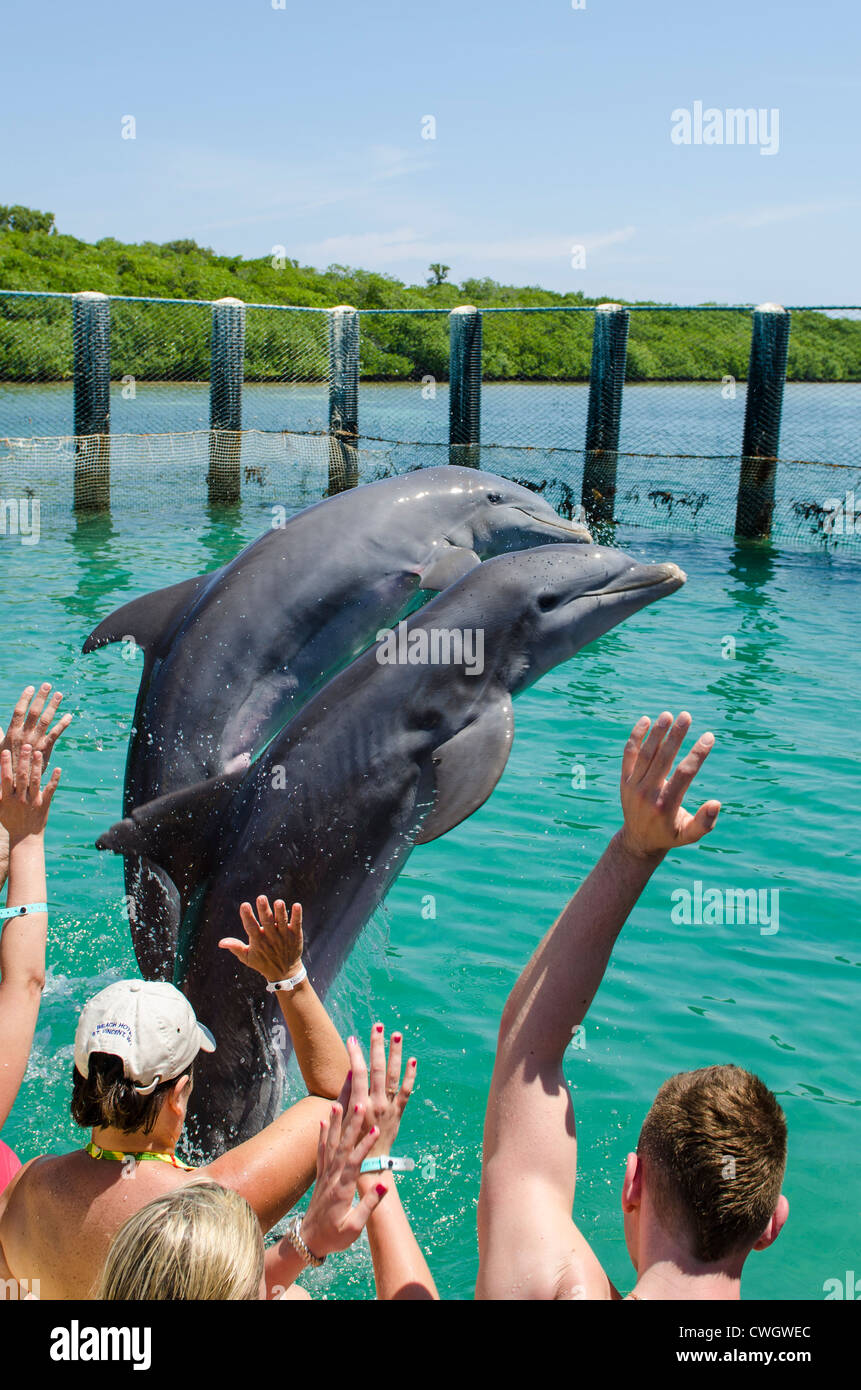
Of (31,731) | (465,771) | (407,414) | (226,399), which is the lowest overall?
(465,771)

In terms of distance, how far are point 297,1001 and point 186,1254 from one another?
1.16 m

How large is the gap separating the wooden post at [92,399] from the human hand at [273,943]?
1741 centimetres

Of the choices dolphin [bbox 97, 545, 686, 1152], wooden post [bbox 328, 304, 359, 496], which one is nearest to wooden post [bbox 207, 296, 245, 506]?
wooden post [bbox 328, 304, 359, 496]

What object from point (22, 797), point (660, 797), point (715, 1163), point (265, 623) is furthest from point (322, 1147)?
point (265, 623)

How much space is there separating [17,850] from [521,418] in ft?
138

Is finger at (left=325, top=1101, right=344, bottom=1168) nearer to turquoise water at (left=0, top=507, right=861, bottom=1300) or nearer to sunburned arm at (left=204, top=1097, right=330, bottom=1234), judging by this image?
sunburned arm at (left=204, top=1097, right=330, bottom=1234)

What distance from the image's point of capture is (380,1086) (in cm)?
283

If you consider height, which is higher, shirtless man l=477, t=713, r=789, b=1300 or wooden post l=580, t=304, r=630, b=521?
wooden post l=580, t=304, r=630, b=521

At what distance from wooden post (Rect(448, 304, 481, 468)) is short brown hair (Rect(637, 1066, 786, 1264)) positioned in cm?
1908

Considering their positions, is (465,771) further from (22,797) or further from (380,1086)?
(380,1086)

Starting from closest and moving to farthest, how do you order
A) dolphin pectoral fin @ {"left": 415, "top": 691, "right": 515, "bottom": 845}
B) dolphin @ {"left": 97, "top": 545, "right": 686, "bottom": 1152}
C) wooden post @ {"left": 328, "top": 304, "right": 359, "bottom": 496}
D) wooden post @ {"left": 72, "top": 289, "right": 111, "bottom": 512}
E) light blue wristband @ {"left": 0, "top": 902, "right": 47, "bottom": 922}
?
light blue wristband @ {"left": 0, "top": 902, "right": 47, "bottom": 922} → dolphin @ {"left": 97, "top": 545, "right": 686, "bottom": 1152} → dolphin pectoral fin @ {"left": 415, "top": 691, "right": 515, "bottom": 845} → wooden post @ {"left": 72, "top": 289, "right": 111, "bottom": 512} → wooden post @ {"left": 328, "top": 304, "right": 359, "bottom": 496}

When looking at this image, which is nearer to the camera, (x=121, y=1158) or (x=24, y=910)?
(x=121, y=1158)

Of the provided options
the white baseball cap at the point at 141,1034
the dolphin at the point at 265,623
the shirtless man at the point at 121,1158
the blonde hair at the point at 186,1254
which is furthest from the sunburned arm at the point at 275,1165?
the dolphin at the point at 265,623

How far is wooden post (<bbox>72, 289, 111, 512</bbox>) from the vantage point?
19625mm
